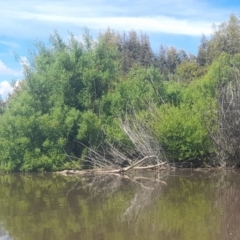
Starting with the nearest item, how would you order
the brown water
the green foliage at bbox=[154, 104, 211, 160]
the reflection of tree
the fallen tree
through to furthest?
the reflection of tree, the brown water, the green foliage at bbox=[154, 104, 211, 160], the fallen tree

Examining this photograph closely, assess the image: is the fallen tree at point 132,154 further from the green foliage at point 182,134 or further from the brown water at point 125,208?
the brown water at point 125,208

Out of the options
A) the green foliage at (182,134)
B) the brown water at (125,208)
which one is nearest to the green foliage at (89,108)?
the green foliage at (182,134)

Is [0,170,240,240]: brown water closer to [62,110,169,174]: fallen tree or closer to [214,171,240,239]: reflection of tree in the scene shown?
[214,171,240,239]: reflection of tree

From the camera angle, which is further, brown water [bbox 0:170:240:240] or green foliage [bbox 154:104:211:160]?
green foliage [bbox 154:104:211:160]

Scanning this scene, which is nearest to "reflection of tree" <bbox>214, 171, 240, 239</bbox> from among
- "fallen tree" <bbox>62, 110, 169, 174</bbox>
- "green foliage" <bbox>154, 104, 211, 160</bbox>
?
"green foliage" <bbox>154, 104, 211, 160</bbox>

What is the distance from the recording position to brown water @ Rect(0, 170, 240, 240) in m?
10.7

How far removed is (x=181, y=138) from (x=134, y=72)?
29.7 feet

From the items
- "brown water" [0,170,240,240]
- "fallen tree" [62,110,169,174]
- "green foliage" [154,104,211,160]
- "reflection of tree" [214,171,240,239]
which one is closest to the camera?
"reflection of tree" [214,171,240,239]

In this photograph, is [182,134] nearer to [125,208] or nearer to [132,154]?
[132,154]

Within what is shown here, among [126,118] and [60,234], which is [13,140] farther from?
[60,234]

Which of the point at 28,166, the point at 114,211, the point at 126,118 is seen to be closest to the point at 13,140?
the point at 28,166

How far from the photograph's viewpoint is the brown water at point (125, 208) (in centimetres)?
1074

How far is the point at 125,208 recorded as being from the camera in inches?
539

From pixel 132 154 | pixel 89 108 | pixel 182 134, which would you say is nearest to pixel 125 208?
pixel 182 134
